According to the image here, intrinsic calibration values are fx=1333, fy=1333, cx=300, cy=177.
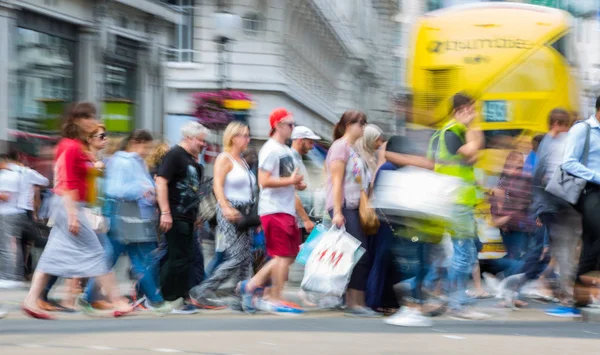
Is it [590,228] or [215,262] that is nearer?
[590,228]

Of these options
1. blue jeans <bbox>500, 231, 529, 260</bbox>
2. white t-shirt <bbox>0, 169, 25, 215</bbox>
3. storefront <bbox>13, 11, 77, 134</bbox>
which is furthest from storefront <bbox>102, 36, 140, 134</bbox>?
blue jeans <bbox>500, 231, 529, 260</bbox>

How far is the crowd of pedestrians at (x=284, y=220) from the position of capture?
9.67 metres

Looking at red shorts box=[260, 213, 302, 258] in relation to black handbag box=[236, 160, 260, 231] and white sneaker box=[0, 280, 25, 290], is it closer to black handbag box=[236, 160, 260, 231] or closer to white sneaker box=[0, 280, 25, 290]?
black handbag box=[236, 160, 260, 231]

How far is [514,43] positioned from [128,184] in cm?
1077

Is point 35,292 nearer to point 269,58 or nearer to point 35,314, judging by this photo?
point 35,314

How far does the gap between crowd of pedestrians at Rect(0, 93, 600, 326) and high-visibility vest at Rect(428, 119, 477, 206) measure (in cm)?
1

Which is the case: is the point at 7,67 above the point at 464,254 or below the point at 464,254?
above

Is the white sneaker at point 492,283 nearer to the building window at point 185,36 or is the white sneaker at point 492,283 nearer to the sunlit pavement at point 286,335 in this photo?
the sunlit pavement at point 286,335

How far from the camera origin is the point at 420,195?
30.0 feet

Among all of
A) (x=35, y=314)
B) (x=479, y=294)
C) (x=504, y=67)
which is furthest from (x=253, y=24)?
(x=35, y=314)

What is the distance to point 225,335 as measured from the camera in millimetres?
8469

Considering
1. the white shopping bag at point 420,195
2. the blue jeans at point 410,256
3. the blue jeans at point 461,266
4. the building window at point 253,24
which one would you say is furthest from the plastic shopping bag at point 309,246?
the building window at point 253,24

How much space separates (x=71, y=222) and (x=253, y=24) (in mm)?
25406

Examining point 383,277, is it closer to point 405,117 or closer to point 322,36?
point 405,117
